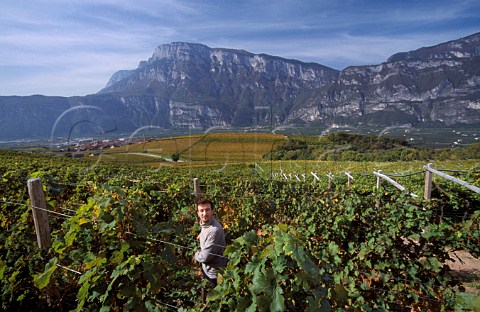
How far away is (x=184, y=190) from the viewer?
6.86m

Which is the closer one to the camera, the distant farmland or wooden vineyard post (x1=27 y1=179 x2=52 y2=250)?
wooden vineyard post (x1=27 y1=179 x2=52 y2=250)

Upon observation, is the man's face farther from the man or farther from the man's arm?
the man's arm

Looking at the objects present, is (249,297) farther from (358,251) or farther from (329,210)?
(329,210)

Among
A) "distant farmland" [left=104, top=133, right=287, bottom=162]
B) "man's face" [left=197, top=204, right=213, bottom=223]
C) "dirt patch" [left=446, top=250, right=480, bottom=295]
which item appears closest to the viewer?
"man's face" [left=197, top=204, right=213, bottom=223]

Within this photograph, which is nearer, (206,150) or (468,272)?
(468,272)

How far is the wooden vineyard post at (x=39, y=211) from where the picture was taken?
132 inches

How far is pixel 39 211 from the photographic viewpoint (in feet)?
11.1

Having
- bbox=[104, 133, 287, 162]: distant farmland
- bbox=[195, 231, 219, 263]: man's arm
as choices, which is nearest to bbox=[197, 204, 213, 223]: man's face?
bbox=[195, 231, 219, 263]: man's arm

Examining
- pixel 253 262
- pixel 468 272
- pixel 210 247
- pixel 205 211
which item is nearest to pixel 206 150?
pixel 468 272

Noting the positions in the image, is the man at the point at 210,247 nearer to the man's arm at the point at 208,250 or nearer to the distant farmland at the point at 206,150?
the man's arm at the point at 208,250

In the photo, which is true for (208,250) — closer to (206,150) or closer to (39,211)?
(39,211)

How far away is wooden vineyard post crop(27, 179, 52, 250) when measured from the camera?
11.0 ft

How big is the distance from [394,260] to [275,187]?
16.2 ft

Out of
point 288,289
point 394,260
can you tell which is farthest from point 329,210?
point 288,289
